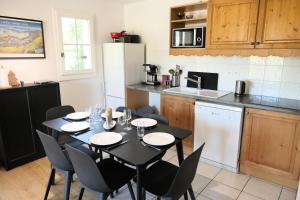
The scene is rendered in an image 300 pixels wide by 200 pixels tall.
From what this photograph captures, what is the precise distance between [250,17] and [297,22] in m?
0.45

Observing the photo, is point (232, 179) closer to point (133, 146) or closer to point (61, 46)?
point (133, 146)

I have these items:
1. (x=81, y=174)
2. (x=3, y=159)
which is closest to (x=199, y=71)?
(x=81, y=174)

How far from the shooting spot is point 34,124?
271cm

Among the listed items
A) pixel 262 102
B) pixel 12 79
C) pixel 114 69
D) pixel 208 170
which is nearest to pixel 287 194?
pixel 208 170

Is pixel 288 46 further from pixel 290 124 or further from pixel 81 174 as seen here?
pixel 81 174

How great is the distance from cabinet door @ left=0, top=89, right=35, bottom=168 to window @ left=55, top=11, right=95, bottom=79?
77 centimetres

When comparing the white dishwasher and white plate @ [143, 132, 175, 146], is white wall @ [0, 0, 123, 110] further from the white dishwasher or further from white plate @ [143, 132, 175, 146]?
white plate @ [143, 132, 175, 146]

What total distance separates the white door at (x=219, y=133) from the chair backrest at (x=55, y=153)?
1652 mm

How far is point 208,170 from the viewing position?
2.60 m

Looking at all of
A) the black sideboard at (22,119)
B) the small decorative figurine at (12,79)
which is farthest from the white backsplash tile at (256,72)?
the small decorative figurine at (12,79)

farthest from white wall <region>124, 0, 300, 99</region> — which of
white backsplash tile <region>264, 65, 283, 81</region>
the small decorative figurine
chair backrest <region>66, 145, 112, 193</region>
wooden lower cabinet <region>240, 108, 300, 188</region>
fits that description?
chair backrest <region>66, 145, 112, 193</region>

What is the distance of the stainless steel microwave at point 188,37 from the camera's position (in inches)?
109

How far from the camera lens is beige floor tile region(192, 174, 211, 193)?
2.24 meters

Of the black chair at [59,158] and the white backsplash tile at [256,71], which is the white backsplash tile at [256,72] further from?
the black chair at [59,158]
